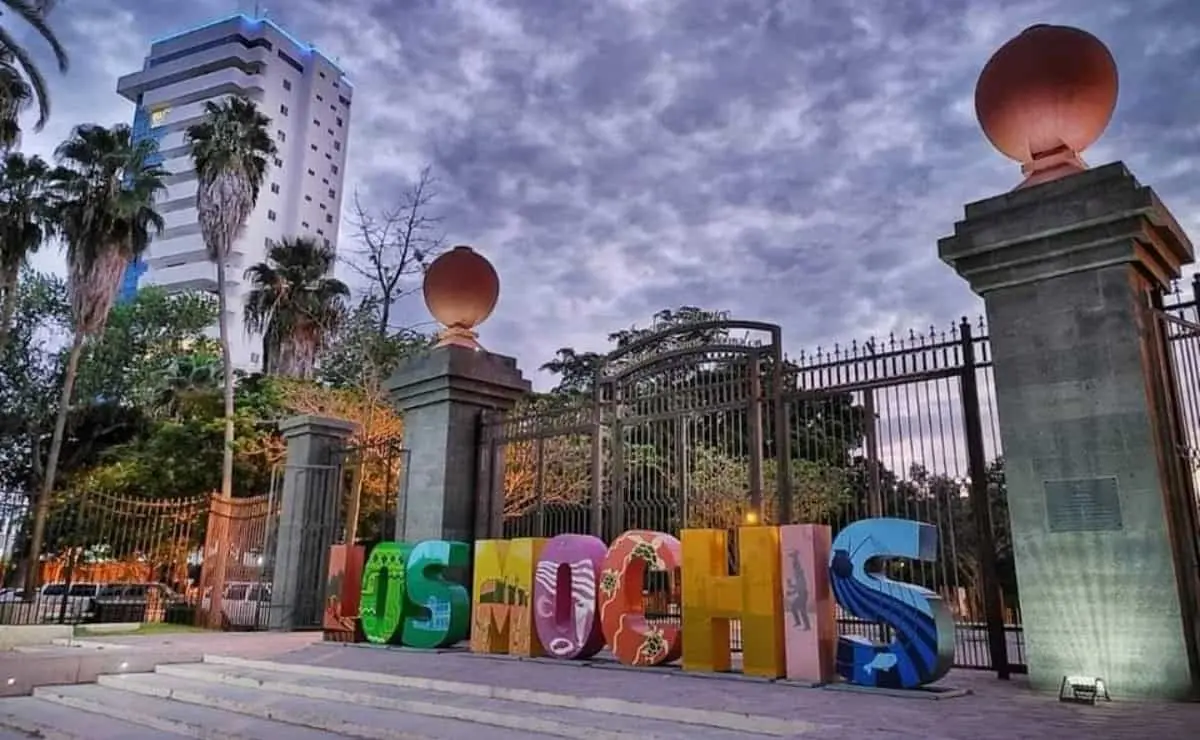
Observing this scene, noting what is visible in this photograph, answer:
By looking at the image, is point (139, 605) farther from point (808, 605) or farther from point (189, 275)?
point (189, 275)

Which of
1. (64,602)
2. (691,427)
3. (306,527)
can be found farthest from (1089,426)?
(64,602)

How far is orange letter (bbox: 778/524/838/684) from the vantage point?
6422 mm

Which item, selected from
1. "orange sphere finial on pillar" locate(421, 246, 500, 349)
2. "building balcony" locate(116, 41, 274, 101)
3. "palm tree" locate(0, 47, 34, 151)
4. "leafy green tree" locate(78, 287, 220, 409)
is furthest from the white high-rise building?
"orange sphere finial on pillar" locate(421, 246, 500, 349)

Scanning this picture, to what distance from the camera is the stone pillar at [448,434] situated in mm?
10273

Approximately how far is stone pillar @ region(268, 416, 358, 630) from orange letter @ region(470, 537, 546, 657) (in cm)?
411

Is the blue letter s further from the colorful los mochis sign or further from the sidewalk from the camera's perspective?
the sidewalk

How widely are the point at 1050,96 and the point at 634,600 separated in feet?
18.6

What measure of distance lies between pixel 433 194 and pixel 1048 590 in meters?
17.3

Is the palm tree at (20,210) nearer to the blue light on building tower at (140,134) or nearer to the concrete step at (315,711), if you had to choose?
the concrete step at (315,711)

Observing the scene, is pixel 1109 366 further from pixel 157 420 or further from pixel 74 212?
pixel 157 420

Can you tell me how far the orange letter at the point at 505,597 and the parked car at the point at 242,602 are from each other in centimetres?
550

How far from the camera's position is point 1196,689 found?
533 centimetres

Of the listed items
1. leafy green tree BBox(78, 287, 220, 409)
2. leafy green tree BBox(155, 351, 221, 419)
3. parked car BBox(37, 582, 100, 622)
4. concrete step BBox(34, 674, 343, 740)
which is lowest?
concrete step BBox(34, 674, 343, 740)

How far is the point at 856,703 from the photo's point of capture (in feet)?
18.0
